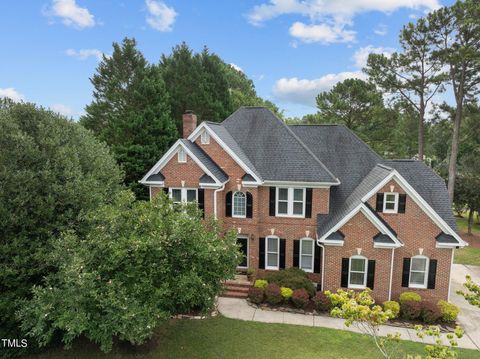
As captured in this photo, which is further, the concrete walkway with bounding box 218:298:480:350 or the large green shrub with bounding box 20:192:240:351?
the concrete walkway with bounding box 218:298:480:350

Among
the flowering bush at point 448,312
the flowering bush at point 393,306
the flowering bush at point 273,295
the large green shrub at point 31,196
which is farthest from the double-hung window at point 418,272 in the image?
the large green shrub at point 31,196

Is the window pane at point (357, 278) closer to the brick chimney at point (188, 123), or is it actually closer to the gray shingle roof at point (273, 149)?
the gray shingle roof at point (273, 149)

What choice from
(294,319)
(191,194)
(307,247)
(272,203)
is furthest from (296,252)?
(191,194)

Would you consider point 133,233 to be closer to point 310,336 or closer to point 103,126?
point 310,336

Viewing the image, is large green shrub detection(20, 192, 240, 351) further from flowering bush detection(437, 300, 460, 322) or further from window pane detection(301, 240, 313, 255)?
flowering bush detection(437, 300, 460, 322)

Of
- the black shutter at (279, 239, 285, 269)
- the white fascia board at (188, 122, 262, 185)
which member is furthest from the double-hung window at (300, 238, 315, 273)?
the white fascia board at (188, 122, 262, 185)

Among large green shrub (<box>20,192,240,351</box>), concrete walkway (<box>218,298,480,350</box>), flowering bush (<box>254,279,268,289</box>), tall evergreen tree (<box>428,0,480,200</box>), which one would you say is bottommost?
concrete walkway (<box>218,298,480,350</box>)

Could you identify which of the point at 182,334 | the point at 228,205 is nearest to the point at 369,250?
the point at 228,205
